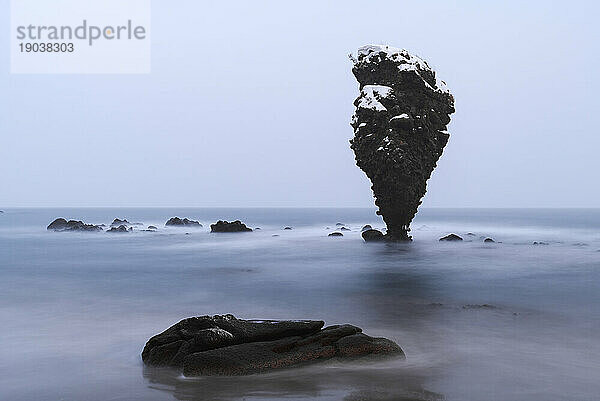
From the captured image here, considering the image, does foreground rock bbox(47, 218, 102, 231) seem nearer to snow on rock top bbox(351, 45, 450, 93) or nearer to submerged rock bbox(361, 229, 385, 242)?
submerged rock bbox(361, 229, 385, 242)

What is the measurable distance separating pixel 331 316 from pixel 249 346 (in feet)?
29.2

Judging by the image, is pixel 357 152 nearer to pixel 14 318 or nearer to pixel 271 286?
pixel 271 286

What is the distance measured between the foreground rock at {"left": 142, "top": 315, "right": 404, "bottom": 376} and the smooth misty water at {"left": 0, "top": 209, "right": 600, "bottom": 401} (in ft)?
1.21

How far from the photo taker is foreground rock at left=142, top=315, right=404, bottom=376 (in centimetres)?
1198

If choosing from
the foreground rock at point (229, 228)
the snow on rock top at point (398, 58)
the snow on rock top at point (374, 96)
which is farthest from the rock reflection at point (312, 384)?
the foreground rock at point (229, 228)

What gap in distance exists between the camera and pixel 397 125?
48.4m

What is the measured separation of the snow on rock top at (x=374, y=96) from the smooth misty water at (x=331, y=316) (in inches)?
497

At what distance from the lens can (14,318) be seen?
20594 millimetres

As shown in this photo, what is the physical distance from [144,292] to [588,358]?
20496mm

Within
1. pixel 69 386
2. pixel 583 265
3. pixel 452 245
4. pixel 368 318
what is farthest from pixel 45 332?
pixel 452 245

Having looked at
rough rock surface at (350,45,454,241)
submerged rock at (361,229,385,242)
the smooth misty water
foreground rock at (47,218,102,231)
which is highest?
rough rock surface at (350,45,454,241)

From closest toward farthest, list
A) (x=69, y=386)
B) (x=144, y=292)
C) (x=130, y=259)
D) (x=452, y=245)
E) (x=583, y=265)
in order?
(x=69, y=386) < (x=144, y=292) < (x=583, y=265) < (x=130, y=259) < (x=452, y=245)

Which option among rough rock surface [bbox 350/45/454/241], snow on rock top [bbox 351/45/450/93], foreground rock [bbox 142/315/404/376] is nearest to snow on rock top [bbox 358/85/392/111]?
rough rock surface [bbox 350/45/454/241]

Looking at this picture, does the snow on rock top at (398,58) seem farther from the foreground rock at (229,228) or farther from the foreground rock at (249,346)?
the foreground rock at (229,228)
